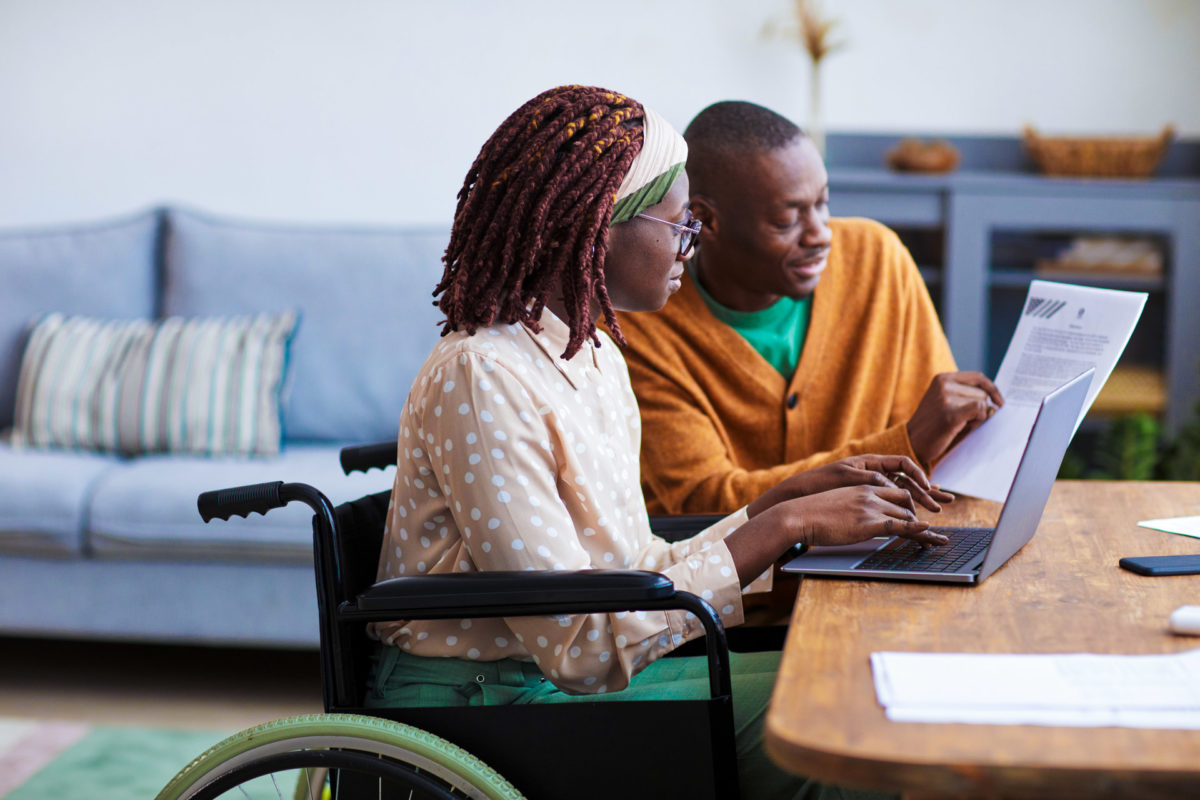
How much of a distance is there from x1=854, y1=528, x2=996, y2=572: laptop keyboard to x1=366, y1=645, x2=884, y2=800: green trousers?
0.17 m

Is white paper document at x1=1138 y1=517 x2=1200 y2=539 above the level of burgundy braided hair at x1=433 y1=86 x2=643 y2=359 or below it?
below

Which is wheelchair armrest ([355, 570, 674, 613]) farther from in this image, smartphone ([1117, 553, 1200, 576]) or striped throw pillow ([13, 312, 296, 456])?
striped throw pillow ([13, 312, 296, 456])

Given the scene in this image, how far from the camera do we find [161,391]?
8.44 ft

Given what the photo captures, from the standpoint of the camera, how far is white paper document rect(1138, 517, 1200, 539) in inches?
46.1

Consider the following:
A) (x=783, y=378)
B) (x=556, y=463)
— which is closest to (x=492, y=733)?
(x=556, y=463)

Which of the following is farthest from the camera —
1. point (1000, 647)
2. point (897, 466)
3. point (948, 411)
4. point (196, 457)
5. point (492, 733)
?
Result: point (196, 457)

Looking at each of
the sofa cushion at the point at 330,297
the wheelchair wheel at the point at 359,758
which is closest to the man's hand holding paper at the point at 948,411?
the wheelchair wheel at the point at 359,758

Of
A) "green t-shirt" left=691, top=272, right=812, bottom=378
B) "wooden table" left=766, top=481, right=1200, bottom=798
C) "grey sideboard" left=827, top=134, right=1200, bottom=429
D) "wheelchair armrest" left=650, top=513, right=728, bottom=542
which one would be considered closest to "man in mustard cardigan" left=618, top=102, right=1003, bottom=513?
"green t-shirt" left=691, top=272, right=812, bottom=378

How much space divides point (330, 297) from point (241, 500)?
1.80 m

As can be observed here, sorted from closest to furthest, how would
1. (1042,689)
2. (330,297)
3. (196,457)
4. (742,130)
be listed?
(1042,689)
(742,130)
(196,457)
(330,297)

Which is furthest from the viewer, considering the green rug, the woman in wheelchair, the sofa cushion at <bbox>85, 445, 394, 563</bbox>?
the sofa cushion at <bbox>85, 445, 394, 563</bbox>

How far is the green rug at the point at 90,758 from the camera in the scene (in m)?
1.91

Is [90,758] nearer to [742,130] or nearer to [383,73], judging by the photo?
[742,130]

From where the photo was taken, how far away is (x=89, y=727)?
2.17m
